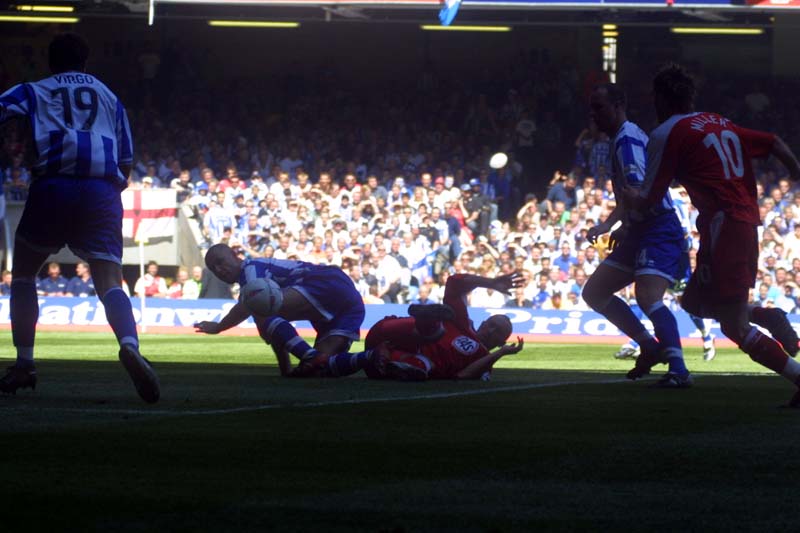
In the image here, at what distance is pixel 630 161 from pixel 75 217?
4.30m

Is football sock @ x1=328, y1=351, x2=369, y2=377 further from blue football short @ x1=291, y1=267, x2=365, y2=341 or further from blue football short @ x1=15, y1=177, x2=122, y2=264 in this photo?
blue football short @ x1=15, y1=177, x2=122, y2=264

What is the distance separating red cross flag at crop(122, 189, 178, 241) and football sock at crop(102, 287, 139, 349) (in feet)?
67.7

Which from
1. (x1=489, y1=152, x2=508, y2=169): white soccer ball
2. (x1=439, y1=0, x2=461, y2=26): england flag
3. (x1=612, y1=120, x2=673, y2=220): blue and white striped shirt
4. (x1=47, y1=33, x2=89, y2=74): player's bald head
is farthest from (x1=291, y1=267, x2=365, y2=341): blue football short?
(x1=489, y1=152, x2=508, y2=169): white soccer ball

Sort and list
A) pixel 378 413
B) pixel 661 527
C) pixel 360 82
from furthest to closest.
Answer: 1. pixel 360 82
2. pixel 378 413
3. pixel 661 527

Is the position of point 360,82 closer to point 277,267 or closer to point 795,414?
point 277,267

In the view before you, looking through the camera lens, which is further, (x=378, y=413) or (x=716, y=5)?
(x=716, y=5)

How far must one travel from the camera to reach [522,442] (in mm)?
7105

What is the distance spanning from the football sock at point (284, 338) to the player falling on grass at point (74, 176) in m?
2.45

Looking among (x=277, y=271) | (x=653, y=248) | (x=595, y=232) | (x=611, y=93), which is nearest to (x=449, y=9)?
(x=611, y=93)

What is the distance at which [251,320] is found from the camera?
1131 inches

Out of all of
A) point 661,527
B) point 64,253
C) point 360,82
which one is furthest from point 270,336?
point 360,82

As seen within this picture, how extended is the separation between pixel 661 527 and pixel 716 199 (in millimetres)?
4958

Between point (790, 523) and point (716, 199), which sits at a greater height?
point (716, 199)

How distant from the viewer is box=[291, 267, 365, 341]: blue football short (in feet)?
38.8
